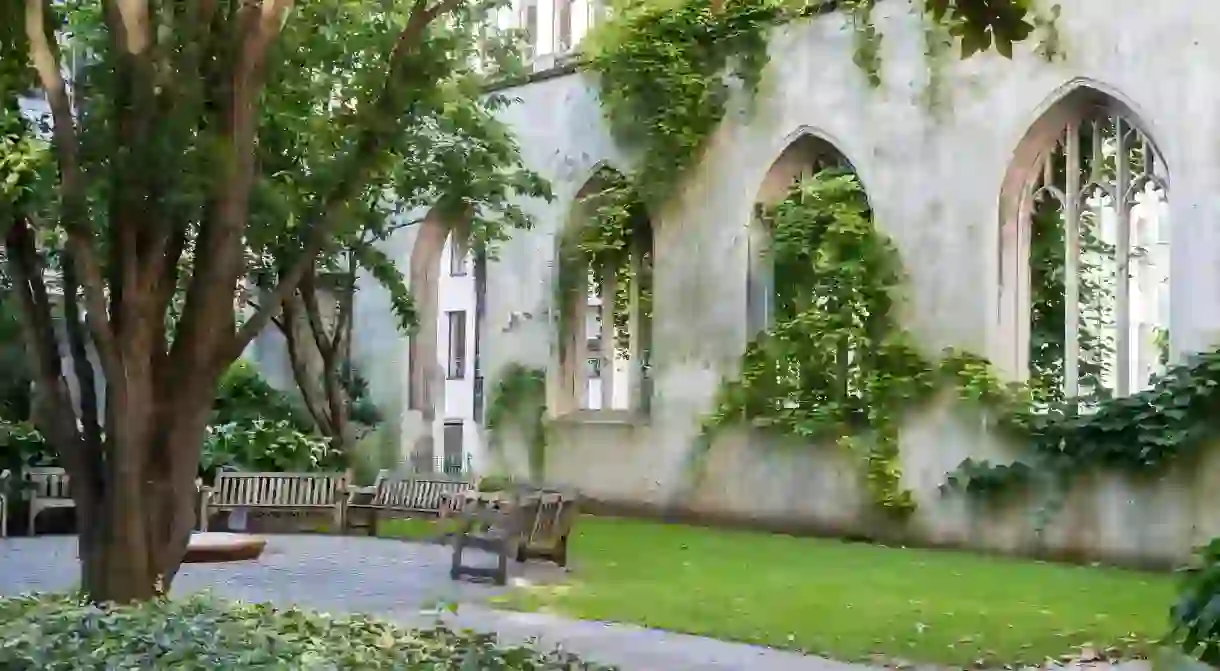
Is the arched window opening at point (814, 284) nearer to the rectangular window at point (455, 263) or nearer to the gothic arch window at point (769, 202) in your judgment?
A: the gothic arch window at point (769, 202)

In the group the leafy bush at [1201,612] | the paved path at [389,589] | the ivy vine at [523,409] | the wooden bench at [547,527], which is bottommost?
the paved path at [389,589]

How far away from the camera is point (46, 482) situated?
1662 cm

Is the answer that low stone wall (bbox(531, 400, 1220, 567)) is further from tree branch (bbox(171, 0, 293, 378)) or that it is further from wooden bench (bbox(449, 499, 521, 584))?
tree branch (bbox(171, 0, 293, 378))

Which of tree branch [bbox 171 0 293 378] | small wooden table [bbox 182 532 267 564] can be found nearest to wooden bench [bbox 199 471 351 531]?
small wooden table [bbox 182 532 267 564]

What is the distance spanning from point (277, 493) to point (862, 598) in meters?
8.06

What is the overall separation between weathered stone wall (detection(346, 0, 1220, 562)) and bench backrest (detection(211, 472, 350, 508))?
4.09m

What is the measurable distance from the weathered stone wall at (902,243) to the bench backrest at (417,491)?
3.35 meters

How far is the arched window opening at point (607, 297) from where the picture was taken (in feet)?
65.2

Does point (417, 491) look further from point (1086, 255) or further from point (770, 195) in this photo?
point (1086, 255)

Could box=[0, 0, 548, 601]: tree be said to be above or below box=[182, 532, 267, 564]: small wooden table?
above

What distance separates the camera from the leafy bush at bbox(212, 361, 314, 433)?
65.7ft

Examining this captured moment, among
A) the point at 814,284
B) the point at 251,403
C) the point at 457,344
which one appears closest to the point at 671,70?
the point at 814,284

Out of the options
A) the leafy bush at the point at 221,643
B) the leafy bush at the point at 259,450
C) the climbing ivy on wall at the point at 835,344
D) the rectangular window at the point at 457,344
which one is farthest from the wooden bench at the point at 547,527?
the rectangular window at the point at 457,344

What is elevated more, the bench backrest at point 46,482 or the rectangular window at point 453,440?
the rectangular window at point 453,440
